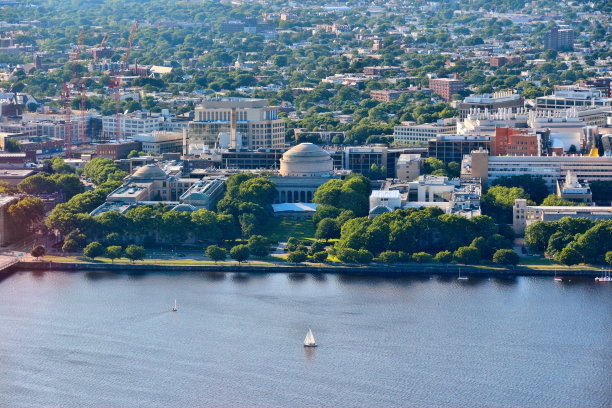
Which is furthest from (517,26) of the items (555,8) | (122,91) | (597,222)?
(597,222)

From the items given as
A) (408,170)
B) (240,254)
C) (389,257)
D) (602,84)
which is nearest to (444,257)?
(389,257)

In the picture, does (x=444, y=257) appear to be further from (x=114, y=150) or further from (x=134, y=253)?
(x=114, y=150)

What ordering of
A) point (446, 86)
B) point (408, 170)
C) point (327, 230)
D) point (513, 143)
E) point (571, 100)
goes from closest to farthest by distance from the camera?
point (327, 230)
point (408, 170)
point (513, 143)
point (571, 100)
point (446, 86)

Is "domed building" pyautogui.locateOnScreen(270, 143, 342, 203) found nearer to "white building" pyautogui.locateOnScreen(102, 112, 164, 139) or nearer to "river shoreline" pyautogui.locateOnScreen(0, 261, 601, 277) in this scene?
"river shoreline" pyautogui.locateOnScreen(0, 261, 601, 277)

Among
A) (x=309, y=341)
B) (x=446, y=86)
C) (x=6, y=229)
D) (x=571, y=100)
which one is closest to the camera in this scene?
(x=309, y=341)

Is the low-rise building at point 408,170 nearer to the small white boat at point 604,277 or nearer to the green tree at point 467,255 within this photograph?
the green tree at point 467,255

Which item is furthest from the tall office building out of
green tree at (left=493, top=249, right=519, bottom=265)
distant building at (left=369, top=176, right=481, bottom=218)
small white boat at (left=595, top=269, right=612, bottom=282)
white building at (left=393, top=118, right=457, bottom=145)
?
small white boat at (left=595, top=269, right=612, bottom=282)

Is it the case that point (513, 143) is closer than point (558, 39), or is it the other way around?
point (513, 143)

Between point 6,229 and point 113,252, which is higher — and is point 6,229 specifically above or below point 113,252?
above
